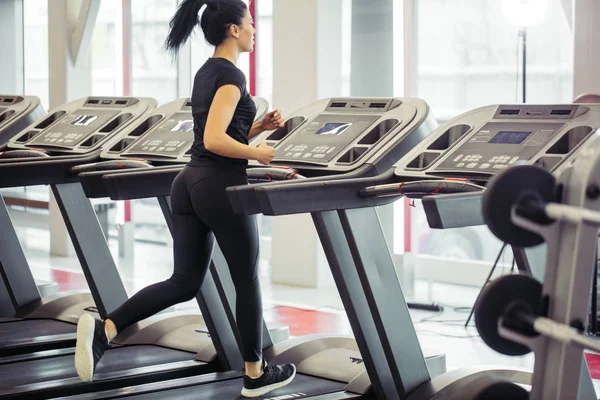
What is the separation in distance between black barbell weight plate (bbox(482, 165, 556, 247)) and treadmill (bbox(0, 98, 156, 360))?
9.16 ft

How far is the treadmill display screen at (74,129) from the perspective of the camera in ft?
16.5

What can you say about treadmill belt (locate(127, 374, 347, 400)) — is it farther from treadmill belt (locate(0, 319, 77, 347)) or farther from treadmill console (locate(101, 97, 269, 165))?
treadmill belt (locate(0, 319, 77, 347))

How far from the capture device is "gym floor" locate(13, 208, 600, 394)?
5168 millimetres

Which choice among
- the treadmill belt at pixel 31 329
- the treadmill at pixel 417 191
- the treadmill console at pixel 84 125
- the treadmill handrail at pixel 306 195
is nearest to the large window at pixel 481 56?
the treadmill console at pixel 84 125

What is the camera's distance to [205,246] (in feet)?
11.5

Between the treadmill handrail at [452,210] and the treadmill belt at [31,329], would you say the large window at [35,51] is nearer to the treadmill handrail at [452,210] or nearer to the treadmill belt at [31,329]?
the treadmill belt at [31,329]

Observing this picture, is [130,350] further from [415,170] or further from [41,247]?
[41,247]

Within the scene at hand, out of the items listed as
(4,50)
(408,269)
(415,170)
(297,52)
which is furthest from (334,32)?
(4,50)

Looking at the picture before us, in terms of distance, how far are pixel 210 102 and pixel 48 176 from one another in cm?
141

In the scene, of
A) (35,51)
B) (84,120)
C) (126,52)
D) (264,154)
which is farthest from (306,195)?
(35,51)

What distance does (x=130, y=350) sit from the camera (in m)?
4.60

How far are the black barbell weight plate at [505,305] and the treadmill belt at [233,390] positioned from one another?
1.63 metres

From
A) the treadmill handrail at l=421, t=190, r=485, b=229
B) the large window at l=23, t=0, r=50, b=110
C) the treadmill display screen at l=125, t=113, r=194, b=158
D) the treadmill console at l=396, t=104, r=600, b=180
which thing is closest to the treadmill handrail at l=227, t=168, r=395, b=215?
the treadmill console at l=396, t=104, r=600, b=180

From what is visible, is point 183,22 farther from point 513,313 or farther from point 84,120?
point 513,313
